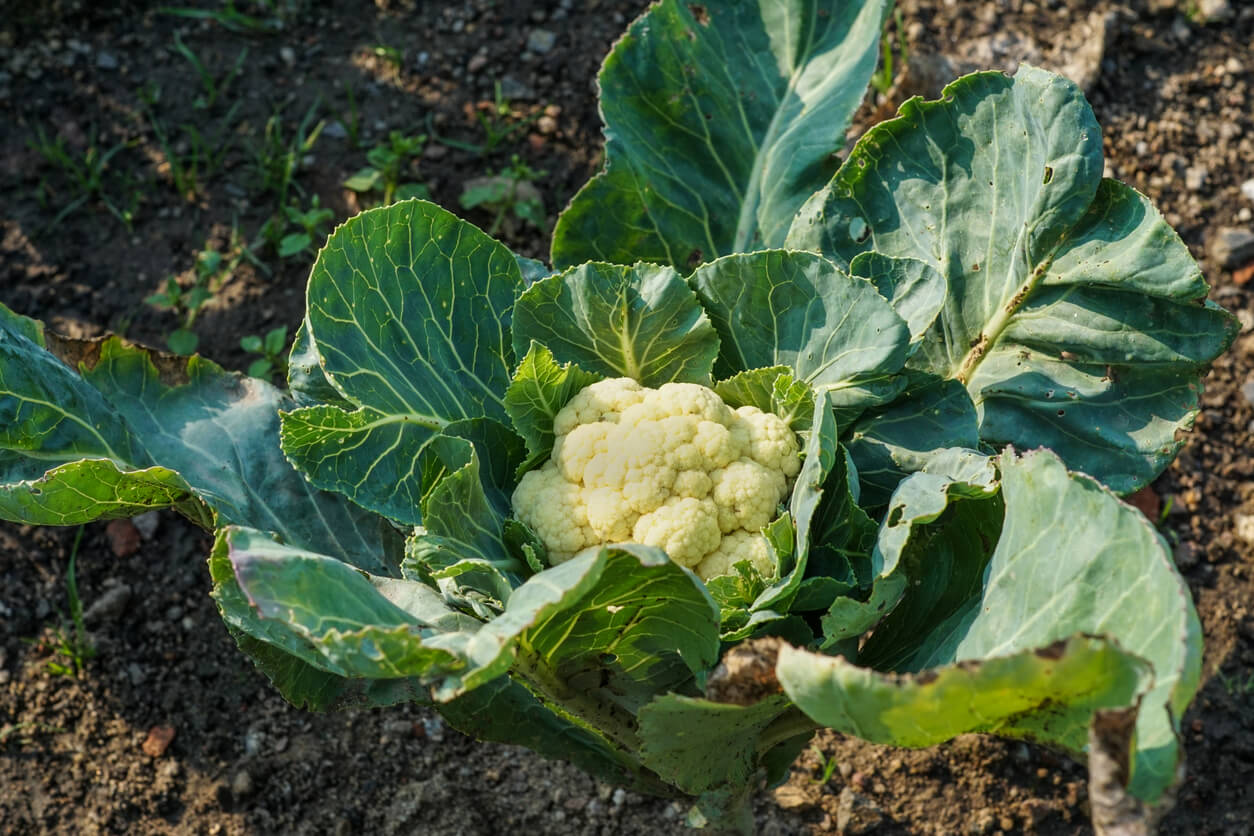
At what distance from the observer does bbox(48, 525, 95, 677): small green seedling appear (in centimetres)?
362

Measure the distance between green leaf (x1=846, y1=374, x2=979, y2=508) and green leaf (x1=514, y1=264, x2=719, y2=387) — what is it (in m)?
0.41

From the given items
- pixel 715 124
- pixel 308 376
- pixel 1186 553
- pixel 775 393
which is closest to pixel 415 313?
pixel 308 376

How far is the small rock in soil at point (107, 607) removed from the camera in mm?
A: 3734

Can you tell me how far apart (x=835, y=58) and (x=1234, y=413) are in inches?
78.7

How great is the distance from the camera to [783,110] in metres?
3.28

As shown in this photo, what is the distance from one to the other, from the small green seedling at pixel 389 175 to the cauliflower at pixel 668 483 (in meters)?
1.87

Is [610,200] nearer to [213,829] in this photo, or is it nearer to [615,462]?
[615,462]

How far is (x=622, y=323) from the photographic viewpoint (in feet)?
9.12

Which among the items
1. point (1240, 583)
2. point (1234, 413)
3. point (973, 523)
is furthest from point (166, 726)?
point (1234, 413)

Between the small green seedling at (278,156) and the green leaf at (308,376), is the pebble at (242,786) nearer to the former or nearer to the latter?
the green leaf at (308,376)

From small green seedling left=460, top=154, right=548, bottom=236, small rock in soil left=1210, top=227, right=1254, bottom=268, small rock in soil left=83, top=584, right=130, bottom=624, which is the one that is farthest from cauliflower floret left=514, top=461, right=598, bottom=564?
small rock in soil left=1210, top=227, right=1254, bottom=268

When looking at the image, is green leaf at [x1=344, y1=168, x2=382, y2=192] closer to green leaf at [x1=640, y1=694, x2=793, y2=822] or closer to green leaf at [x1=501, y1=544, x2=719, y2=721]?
green leaf at [x1=501, y1=544, x2=719, y2=721]

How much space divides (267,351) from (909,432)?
2231 millimetres

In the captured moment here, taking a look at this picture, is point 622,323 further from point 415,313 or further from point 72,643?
point 72,643
